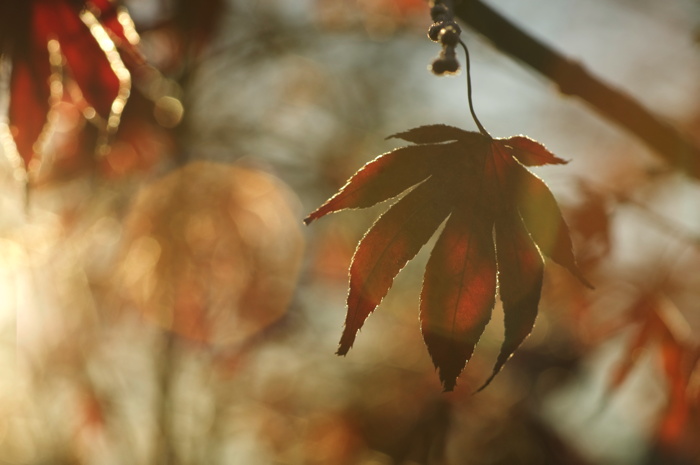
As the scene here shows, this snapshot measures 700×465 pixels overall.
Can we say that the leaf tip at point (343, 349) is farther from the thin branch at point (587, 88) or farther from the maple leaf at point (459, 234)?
the thin branch at point (587, 88)

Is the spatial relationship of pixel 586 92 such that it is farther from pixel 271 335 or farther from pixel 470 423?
pixel 271 335

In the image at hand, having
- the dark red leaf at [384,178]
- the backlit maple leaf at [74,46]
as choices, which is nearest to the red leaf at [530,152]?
the dark red leaf at [384,178]

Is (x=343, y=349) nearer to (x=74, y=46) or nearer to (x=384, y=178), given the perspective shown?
(x=384, y=178)

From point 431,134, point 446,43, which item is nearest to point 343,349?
point 431,134

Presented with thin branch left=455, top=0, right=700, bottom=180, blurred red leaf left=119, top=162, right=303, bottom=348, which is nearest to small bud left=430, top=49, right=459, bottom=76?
thin branch left=455, top=0, right=700, bottom=180

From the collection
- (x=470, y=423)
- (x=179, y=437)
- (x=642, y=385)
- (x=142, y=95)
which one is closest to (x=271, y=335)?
(x=179, y=437)

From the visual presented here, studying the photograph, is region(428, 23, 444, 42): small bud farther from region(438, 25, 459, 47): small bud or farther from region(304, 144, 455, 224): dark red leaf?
region(304, 144, 455, 224): dark red leaf
